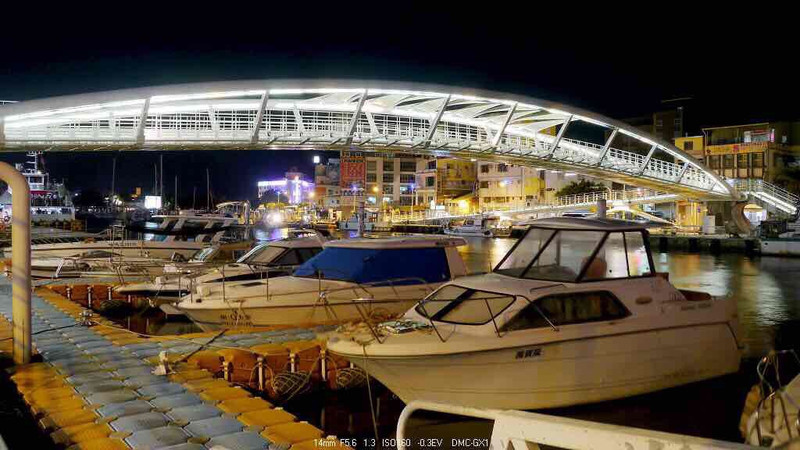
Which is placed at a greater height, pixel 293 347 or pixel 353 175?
pixel 353 175

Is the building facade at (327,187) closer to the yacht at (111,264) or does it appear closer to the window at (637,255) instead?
the yacht at (111,264)

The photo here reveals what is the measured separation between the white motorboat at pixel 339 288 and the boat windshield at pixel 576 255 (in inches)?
98.1

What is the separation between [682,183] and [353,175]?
2376 inches

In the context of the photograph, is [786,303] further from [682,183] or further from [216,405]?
[682,183]

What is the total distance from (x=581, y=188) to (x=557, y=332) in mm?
63826

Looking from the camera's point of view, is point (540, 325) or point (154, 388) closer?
point (154, 388)

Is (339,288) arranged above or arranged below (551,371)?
above

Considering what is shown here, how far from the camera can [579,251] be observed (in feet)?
33.0

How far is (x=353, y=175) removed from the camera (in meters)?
102

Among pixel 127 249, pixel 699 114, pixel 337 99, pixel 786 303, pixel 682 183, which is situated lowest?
pixel 786 303

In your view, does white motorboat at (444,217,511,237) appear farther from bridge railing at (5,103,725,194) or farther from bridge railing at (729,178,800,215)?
bridge railing at (729,178,800,215)

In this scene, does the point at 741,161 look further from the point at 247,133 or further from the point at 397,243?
the point at 397,243

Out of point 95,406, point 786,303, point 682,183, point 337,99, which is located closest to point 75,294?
point 95,406

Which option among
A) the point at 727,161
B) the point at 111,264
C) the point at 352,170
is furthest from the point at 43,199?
the point at 727,161
